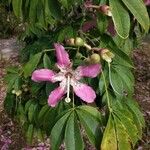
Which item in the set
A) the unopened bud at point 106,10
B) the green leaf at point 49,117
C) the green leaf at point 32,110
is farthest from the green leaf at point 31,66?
the unopened bud at point 106,10

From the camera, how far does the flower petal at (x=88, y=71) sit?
3.87ft

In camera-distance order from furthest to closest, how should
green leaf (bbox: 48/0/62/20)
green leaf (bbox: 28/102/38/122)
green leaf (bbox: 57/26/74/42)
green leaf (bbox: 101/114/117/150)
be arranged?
1. green leaf (bbox: 28/102/38/122)
2. green leaf (bbox: 57/26/74/42)
3. green leaf (bbox: 48/0/62/20)
4. green leaf (bbox: 101/114/117/150)

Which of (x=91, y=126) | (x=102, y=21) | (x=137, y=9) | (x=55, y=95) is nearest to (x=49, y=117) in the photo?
(x=55, y=95)

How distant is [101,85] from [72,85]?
0.49 ft

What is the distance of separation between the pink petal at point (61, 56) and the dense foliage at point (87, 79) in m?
0.03

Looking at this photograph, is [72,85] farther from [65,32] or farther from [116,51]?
[65,32]

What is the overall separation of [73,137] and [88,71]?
20 centimetres

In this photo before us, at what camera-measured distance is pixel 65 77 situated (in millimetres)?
1264

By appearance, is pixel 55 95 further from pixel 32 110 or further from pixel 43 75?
pixel 32 110

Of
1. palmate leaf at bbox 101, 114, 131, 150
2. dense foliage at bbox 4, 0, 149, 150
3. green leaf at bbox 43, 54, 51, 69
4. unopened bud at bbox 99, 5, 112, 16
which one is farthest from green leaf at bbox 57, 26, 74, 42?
palmate leaf at bbox 101, 114, 131, 150

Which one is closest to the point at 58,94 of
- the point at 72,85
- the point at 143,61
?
the point at 72,85

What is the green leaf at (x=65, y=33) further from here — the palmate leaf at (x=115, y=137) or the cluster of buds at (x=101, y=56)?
the palmate leaf at (x=115, y=137)

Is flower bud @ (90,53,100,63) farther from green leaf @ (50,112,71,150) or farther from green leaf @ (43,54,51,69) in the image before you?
green leaf @ (43,54,51,69)

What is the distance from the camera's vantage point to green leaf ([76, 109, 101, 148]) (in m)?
1.11
